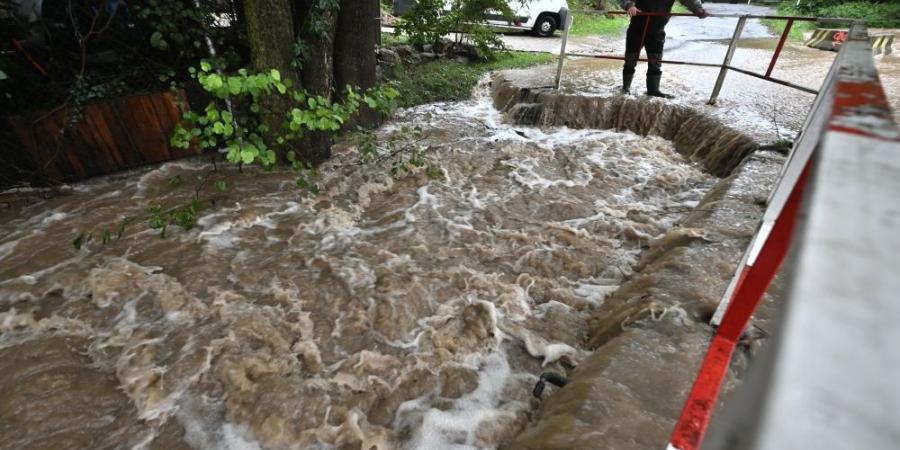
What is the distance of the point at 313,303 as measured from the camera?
3371 millimetres

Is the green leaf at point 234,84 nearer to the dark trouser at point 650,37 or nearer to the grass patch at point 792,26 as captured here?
the dark trouser at point 650,37

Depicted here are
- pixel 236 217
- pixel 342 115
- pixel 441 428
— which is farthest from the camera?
pixel 236 217

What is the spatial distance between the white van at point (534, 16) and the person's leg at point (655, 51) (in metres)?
6.43

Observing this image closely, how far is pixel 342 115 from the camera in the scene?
153 inches

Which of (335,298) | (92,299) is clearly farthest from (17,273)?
(335,298)

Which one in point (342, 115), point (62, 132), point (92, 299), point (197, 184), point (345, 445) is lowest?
point (345, 445)

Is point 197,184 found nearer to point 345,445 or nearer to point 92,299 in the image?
point 92,299

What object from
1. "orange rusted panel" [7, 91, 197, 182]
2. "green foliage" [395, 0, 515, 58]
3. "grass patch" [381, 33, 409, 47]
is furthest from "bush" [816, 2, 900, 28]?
"orange rusted panel" [7, 91, 197, 182]

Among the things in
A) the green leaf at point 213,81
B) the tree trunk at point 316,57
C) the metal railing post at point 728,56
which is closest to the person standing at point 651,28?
the metal railing post at point 728,56

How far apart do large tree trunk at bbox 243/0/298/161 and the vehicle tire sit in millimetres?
10333

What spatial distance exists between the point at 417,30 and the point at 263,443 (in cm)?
779

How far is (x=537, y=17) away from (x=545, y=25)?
41 centimetres

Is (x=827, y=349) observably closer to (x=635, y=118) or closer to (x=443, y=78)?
(x=635, y=118)

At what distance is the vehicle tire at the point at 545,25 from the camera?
12.9 metres
